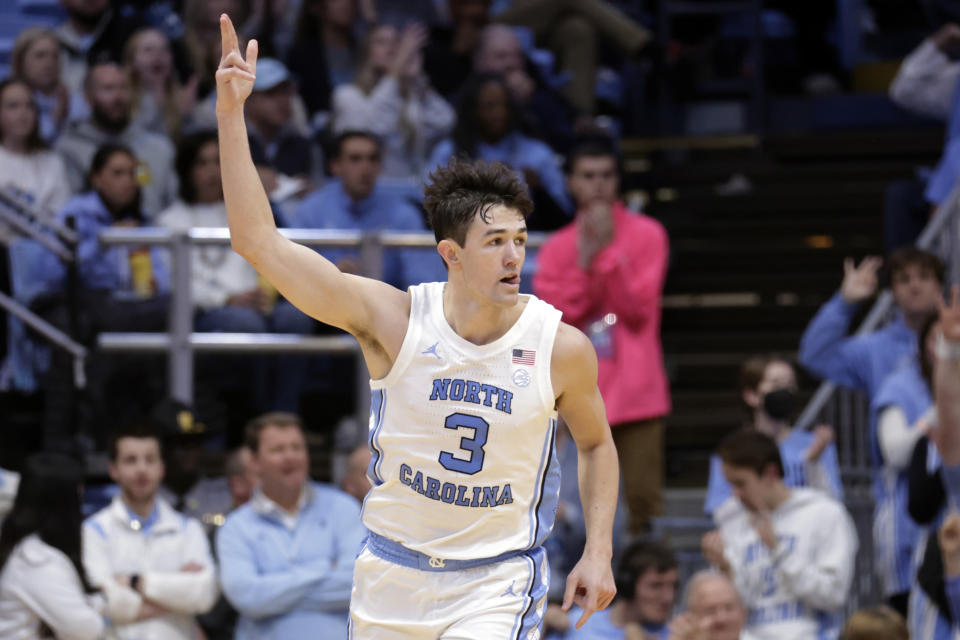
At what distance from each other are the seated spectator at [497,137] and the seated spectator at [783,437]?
1.85 m

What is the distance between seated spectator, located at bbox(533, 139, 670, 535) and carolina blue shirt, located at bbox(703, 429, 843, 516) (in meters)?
0.34

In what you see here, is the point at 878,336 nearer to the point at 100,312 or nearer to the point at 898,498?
the point at 898,498

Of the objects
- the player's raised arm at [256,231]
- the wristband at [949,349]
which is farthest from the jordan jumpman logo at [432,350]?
the wristband at [949,349]

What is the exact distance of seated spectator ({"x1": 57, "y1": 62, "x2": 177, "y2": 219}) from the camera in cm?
946

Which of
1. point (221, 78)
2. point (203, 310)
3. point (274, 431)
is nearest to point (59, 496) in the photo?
point (274, 431)

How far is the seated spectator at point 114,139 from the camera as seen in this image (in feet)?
31.0

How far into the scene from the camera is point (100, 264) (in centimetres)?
825

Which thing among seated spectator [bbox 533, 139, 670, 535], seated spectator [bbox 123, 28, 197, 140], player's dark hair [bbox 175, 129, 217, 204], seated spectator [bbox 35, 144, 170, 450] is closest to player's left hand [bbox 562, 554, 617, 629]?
seated spectator [bbox 533, 139, 670, 535]

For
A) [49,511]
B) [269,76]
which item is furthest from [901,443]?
[269,76]

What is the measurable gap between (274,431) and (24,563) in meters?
1.24

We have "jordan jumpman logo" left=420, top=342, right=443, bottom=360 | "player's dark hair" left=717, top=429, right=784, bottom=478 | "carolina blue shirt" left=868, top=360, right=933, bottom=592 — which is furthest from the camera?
"carolina blue shirt" left=868, top=360, right=933, bottom=592

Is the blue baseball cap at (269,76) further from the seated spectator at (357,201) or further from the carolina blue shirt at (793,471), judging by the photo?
the carolina blue shirt at (793,471)

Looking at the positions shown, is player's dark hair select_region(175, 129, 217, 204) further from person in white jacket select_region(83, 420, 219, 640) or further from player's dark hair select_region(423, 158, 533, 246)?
player's dark hair select_region(423, 158, 533, 246)

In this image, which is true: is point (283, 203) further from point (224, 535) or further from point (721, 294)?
point (721, 294)
